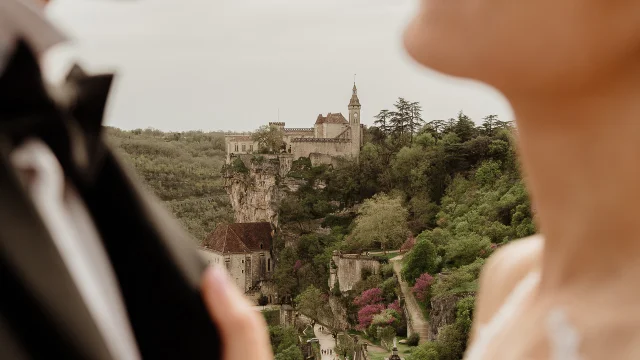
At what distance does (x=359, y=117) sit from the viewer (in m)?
24.6

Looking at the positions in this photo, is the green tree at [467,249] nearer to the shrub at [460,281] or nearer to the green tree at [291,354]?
the shrub at [460,281]

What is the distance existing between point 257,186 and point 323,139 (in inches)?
104

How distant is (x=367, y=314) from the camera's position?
50.2 feet

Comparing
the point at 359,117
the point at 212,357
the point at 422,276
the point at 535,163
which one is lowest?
the point at 422,276

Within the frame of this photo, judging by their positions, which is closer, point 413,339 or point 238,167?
point 413,339

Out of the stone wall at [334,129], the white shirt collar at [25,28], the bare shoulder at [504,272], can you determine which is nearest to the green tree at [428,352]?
the bare shoulder at [504,272]

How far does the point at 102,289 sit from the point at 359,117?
952 inches

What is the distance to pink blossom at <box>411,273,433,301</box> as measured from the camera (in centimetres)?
1340

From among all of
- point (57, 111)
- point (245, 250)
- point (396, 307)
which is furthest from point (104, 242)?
point (245, 250)

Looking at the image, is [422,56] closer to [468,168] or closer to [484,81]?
[484,81]

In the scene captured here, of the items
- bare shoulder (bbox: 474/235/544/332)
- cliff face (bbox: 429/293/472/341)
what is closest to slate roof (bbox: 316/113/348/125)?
cliff face (bbox: 429/293/472/341)

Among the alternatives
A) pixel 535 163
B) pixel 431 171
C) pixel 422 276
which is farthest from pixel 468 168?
pixel 535 163

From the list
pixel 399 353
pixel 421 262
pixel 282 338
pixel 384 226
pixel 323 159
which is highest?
pixel 323 159

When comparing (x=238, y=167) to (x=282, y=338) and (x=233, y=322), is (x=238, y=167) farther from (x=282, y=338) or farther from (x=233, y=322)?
(x=233, y=322)
